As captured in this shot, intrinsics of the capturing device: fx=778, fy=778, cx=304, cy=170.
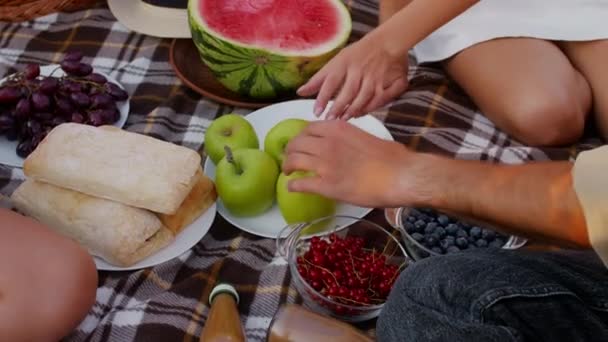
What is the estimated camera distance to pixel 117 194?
123 centimetres

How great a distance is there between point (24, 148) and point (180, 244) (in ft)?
1.23

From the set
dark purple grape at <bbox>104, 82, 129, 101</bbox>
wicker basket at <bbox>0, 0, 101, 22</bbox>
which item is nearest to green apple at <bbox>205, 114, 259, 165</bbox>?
dark purple grape at <bbox>104, 82, 129, 101</bbox>

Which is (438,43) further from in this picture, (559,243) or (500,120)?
(559,243)

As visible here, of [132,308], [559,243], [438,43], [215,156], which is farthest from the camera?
[438,43]

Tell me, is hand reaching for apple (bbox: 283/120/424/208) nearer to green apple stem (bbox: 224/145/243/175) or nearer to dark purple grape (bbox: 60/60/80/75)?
green apple stem (bbox: 224/145/243/175)

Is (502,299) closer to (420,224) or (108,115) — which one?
(420,224)

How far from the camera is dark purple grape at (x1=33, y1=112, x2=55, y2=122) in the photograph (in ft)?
4.77

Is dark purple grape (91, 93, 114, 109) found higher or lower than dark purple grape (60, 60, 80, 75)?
lower

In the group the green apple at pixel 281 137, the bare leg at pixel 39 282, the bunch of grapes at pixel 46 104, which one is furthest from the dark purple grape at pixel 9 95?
the green apple at pixel 281 137

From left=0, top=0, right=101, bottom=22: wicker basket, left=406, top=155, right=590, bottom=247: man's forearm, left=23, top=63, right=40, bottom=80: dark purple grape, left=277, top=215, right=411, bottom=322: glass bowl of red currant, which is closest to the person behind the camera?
left=406, top=155, right=590, bottom=247: man's forearm

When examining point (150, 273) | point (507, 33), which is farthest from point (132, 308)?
point (507, 33)

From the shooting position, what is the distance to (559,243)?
0.92 metres

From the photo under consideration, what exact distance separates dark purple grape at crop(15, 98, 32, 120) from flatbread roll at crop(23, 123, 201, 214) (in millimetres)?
141

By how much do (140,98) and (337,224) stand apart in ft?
1.89
